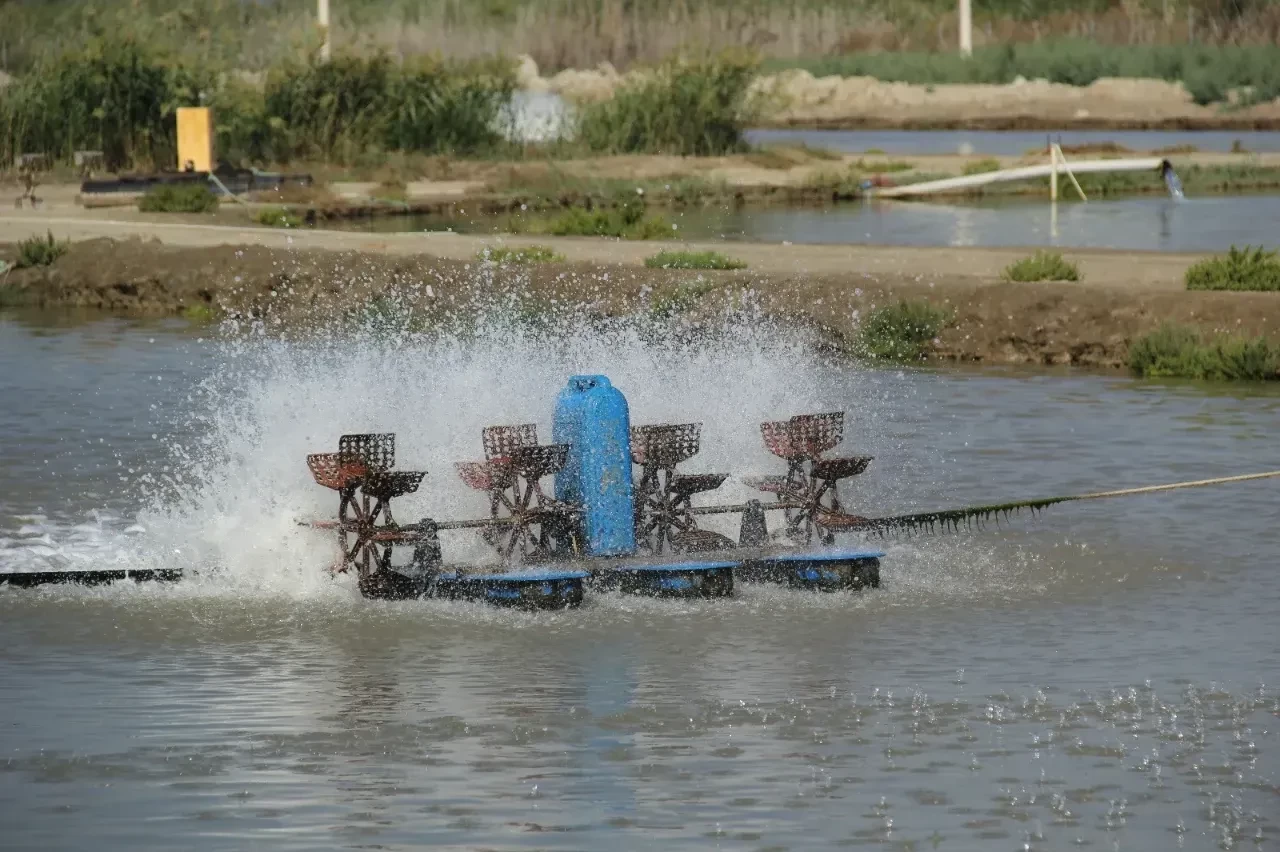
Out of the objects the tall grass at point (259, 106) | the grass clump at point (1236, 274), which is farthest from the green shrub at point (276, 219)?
the grass clump at point (1236, 274)

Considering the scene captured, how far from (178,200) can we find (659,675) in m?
29.1

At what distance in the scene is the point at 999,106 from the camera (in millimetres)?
90938

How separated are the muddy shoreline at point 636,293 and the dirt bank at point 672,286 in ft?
0.06

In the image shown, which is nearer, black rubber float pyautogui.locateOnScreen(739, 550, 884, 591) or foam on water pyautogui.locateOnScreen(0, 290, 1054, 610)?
black rubber float pyautogui.locateOnScreen(739, 550, 884, 591)

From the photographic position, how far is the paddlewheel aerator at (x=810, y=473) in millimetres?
14742

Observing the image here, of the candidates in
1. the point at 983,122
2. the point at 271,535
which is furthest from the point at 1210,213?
the point at 983,122

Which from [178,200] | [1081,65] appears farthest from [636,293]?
[1081,65]

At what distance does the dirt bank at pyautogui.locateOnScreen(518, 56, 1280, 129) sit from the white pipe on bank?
31247mm

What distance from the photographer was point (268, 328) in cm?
2870

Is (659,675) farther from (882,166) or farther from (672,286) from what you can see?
(882,166)

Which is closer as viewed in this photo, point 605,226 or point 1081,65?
point 605,226

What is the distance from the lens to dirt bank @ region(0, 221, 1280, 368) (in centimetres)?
2547

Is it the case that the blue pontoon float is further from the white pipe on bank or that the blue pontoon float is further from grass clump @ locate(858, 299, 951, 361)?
the white pipe on bank

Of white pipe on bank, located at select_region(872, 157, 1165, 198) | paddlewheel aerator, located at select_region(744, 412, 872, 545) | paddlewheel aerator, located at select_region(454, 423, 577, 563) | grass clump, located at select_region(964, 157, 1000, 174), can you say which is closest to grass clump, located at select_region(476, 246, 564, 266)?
white pipe on bank, located at select_region(872, 157, 1165, 198)
